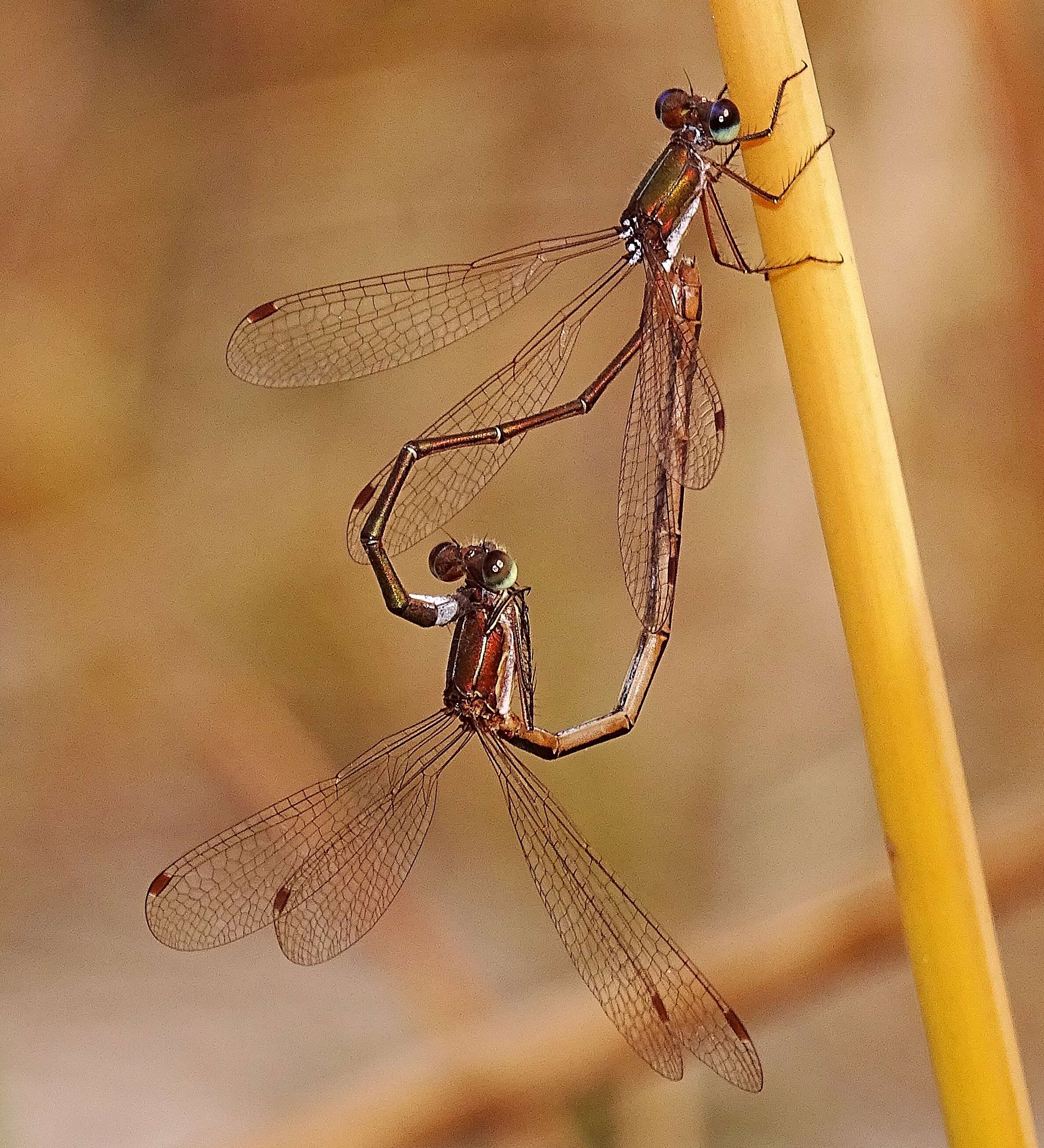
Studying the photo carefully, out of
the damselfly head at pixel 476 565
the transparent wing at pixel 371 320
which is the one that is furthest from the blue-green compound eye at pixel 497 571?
the transparent wing at pixel 371 320

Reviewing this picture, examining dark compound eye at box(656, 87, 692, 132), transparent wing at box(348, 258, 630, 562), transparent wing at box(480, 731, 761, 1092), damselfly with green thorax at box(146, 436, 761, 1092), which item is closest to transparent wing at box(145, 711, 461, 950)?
damselfly with green thorax at box(146, 436, 761, 1092)

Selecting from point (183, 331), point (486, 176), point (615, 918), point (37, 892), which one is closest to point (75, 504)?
point (183, 331)

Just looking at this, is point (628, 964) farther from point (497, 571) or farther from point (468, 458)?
point (468, 458)

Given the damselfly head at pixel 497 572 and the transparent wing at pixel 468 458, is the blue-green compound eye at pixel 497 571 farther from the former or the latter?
the transparent wing at pixel 468 458

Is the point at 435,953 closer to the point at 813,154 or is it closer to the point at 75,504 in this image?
the point at 75,504

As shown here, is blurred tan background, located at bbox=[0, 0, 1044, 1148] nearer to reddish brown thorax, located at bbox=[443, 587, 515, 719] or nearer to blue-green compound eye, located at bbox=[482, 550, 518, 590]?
reddish brown thorax, located at bbox=[443, 587, 515, 719]

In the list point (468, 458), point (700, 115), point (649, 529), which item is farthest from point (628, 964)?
point (700, 115)
